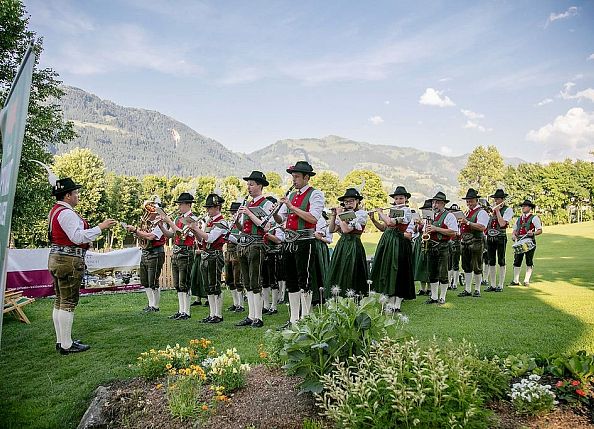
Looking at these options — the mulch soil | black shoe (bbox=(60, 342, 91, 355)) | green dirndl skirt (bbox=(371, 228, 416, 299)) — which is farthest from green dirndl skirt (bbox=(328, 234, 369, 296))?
black shoe (bbox=(60, 342, 91, 355))

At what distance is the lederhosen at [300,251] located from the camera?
684 cm

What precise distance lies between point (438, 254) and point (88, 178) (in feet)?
107

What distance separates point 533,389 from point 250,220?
5413mm

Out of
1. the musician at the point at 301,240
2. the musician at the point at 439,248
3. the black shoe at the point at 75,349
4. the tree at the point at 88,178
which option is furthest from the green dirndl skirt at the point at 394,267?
the tree at the point at 88,178

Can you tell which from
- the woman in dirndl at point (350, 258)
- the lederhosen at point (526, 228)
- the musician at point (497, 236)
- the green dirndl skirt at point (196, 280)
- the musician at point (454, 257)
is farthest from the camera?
the lederhosen at point (526, 228)

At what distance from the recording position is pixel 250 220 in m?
8.02

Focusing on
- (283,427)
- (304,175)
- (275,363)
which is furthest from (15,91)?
(304,175)

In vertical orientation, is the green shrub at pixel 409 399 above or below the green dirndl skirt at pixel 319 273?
below

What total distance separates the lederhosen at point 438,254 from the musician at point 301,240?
3770 mm

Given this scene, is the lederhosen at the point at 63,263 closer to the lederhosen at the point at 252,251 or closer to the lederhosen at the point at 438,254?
the lederhosen at the point at 252,251

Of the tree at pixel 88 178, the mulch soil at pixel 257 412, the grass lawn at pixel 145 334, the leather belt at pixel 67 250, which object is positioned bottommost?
the grass lawn at pixel 145 334

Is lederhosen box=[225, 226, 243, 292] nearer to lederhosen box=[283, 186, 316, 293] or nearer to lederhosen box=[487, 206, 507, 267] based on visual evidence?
lederhosen box=[283, 186, 316, 293]

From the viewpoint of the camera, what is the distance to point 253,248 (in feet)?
25.8

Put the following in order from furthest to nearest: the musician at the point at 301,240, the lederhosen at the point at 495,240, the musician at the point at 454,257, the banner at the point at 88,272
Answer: the banner at the point at 88,272
the lederhosen at the point at 495,240
the musician at the point at 454,257
the musician at the point at 301,240
